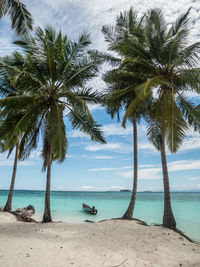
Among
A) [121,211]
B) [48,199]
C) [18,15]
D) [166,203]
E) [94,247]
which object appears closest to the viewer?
[94,247]

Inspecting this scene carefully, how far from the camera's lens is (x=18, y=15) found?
666cm

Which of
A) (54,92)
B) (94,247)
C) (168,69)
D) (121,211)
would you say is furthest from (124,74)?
(121,211)

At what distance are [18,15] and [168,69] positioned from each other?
6176 millimetres

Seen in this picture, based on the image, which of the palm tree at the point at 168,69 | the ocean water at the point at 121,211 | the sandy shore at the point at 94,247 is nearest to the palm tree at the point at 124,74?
the palm tree at the point at 168,69

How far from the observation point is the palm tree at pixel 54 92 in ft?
29.7

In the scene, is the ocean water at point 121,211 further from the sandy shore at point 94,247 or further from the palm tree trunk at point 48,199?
the palm tree trunk at point 48,199

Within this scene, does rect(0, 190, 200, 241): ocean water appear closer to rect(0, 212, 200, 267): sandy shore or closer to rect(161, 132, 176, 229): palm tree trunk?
rect(161, 132, 176, 229): palm tree trunk

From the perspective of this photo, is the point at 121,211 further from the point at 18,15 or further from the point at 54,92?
the point at 18,15

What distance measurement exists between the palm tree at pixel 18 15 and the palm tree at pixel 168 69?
3.99m

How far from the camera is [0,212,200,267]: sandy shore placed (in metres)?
4.75

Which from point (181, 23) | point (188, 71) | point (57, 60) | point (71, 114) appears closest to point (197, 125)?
point (188, 71)

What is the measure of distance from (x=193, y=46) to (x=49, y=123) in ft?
22.6

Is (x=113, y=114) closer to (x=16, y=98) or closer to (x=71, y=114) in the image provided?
(x=71, y=114)

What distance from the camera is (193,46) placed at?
329 inches
